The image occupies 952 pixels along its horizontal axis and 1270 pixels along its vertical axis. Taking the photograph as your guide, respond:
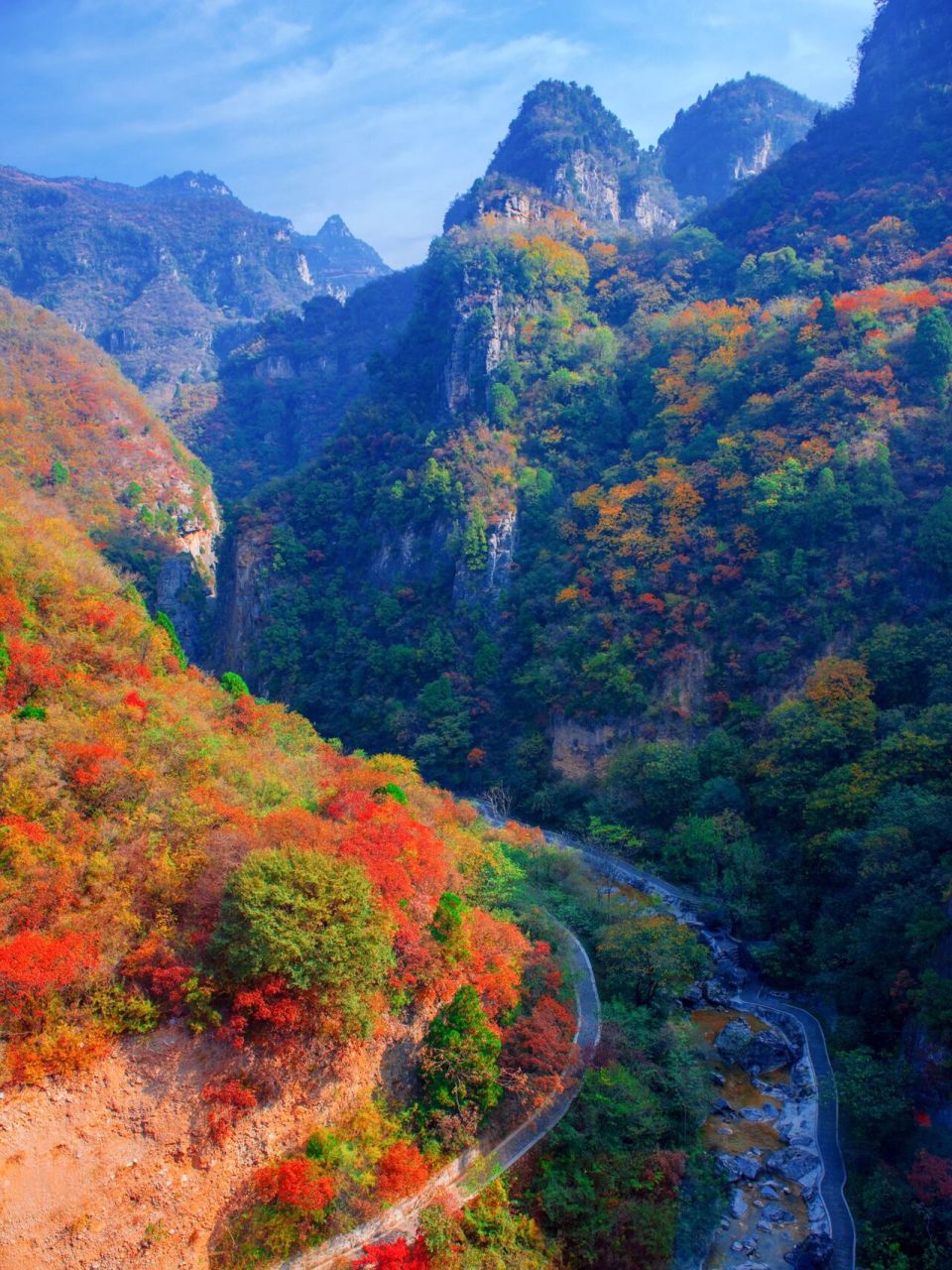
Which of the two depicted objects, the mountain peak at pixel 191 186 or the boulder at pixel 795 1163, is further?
the mountain peak at pixel 191 186

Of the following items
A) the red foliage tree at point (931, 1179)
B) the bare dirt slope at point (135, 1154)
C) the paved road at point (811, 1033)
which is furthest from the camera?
the paved road at point (811, 1033)

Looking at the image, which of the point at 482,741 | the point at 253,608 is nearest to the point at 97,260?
the point at 253,608

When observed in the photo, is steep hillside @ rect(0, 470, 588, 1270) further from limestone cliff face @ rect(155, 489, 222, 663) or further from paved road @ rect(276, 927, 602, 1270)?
limestone cliff face @ rect(155, 489, 222, 663)

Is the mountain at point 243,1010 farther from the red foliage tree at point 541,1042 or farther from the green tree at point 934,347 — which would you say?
the green tree at point 934,347

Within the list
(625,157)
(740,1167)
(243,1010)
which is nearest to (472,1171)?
(243,1010)

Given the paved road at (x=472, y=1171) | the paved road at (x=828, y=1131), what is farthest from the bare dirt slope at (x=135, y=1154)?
the paved road at (x=828, y=1131)

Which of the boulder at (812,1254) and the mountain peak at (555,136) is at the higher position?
the mountain peak at (555,136)

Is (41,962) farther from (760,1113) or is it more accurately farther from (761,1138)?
(760,1113)

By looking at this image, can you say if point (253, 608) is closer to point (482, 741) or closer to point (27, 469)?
point (27, 469)
